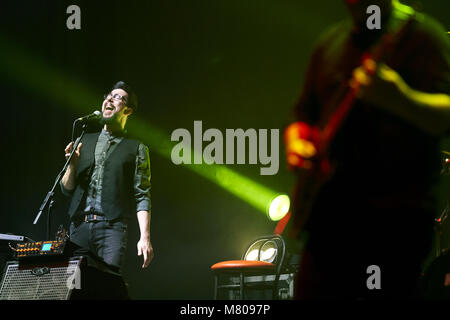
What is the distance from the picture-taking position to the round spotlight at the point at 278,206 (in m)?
4.18

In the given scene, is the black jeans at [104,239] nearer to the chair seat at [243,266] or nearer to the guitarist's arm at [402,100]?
the chair seat at [243,266]

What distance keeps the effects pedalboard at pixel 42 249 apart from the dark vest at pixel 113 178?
41 centimetres

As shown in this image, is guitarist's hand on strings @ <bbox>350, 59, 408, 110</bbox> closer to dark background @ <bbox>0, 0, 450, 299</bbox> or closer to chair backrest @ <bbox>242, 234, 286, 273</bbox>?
chair backrest @ <bbox>242, 234, 286, 273</bbox>

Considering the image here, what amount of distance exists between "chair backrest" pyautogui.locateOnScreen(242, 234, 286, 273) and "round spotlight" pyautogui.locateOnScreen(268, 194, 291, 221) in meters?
0.20

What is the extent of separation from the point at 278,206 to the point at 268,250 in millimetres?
444

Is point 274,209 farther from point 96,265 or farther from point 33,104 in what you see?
point 33,104

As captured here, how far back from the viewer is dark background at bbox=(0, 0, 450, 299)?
184 inches

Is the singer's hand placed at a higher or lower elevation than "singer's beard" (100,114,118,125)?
lower

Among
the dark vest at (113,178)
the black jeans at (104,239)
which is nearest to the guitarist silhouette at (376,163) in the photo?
the black jeans at (104,239)

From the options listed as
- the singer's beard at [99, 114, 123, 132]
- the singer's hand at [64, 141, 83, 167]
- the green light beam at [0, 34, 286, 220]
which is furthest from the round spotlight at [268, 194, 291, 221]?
the singer's hand at [64, 141, 83, 167]

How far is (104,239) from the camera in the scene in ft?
9.64

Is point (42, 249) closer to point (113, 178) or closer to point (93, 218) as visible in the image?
point (93, 218)

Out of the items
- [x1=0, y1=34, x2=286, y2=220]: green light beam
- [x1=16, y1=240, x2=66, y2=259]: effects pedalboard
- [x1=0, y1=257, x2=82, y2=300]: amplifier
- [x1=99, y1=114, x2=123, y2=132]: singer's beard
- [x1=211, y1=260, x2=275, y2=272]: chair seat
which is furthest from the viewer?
[x1=0, y1=34, x2=286, y2=220]: green light beam

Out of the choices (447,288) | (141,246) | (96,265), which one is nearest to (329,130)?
(447,288)
